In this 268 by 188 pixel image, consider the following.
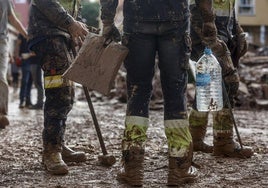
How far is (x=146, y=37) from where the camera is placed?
454 centimetres

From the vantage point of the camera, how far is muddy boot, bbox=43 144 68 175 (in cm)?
490

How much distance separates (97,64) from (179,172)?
3.70 feet

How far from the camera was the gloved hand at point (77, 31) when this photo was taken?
5031 millimetres

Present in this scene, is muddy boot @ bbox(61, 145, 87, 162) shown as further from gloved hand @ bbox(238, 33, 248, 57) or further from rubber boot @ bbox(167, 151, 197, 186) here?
gloved hand @ bbox(238, 33, 248, 57)

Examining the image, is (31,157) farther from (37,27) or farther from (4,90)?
(4,90)

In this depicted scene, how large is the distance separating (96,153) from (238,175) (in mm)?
1938

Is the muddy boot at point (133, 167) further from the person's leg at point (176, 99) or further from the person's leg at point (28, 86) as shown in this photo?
the person's leg at point (28, 86)

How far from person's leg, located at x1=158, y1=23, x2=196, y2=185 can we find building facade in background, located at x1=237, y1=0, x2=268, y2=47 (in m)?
39.8

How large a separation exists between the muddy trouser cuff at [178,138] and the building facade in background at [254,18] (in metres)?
39.9

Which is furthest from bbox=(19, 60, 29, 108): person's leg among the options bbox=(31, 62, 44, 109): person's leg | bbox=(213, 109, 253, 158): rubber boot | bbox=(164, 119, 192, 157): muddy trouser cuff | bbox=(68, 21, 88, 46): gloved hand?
bbox=(164, 119, 192, 157): muddy trouser cuff

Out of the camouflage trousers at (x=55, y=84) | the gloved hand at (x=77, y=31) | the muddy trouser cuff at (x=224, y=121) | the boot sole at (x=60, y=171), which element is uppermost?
the gloved hand at (x=77, y=31)

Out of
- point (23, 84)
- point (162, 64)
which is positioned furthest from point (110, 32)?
point (23, 84)

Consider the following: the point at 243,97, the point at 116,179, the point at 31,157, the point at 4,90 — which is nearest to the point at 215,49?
the point at 116,179

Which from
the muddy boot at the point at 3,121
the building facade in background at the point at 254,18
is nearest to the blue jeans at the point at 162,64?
the muddy boot at the point at 3,121
